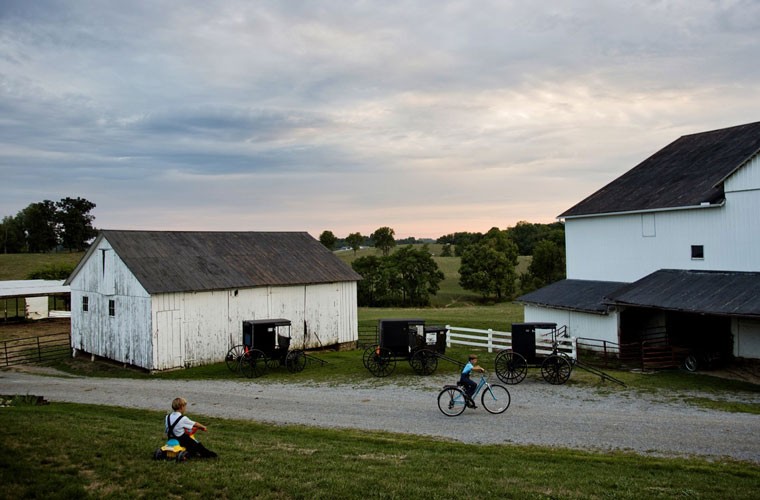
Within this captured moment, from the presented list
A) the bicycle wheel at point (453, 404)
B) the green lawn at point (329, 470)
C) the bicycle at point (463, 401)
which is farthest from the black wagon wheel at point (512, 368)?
the green lawn at point (329, 470)

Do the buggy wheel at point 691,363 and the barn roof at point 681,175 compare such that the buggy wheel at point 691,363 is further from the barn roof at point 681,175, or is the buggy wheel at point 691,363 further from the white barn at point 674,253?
the barn roof at point 681,175

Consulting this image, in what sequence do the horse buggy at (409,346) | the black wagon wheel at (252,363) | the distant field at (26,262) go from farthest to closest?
the distant field at (26,262), the black wagon wheel at (252,363), the horse buggy at (409,346)

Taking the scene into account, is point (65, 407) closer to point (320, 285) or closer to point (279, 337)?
point (279, 337)

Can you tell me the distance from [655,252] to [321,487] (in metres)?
24.4

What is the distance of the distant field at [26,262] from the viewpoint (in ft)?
260

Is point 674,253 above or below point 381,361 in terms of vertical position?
above

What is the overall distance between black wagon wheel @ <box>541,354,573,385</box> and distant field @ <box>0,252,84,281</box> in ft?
245

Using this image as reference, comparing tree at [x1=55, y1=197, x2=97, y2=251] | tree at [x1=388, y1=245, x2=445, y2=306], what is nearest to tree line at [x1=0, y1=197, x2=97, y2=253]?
tree at [x1=55, y1=197, x2=97, y2=251]

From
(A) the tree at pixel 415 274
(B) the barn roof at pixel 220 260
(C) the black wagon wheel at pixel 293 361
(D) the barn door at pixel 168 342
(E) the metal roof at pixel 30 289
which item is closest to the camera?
(C) the black wagon wheel at pixel 293 361

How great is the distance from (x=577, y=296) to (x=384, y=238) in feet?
313

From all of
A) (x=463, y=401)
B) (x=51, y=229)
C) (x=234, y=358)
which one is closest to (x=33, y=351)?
(x=234, y=358)

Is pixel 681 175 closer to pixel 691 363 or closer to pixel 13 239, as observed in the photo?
pixel 691 363

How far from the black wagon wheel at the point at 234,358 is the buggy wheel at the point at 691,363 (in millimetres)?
18813

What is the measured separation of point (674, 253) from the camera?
27234mm
